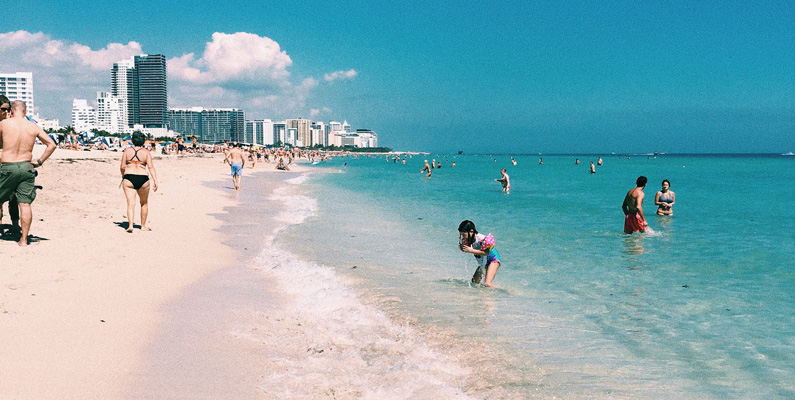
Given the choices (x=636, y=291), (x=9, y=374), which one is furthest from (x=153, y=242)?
(x=636, y=291)

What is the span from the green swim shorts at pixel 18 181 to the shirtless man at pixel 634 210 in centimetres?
1138

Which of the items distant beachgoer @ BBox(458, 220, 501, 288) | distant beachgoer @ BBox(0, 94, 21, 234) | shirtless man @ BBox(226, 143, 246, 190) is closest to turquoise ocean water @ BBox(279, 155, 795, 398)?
distant beachgoer @ BBox(458, 220, 501, 288)

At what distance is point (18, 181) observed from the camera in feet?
22.2

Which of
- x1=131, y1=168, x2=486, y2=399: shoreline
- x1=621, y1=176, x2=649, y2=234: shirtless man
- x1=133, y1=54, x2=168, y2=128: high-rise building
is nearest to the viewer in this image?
x1=131, y1=168, x2=486, y2=399: shoreline

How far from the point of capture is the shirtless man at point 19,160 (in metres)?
6.68

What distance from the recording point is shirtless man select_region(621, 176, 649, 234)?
37.1ft

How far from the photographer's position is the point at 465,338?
16.4ft

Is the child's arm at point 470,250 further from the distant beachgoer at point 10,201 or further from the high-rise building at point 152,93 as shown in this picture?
the high-rise building at point 152,93

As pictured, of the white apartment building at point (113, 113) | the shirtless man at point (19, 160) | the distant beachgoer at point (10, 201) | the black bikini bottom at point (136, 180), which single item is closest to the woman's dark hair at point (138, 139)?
the black bikini bottom at point (136, 180)

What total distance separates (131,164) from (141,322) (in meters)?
5.41

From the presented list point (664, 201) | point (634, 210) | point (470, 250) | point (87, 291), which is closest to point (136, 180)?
point (87, 291)

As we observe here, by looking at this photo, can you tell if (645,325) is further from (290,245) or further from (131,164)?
(131,164)

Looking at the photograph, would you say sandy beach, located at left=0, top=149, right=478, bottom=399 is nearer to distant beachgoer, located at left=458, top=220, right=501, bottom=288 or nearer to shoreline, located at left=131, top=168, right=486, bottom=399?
shoreline, located at left=131, top=168, right=486, bottom=399

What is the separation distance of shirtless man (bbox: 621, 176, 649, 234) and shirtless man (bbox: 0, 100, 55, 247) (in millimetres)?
11225
